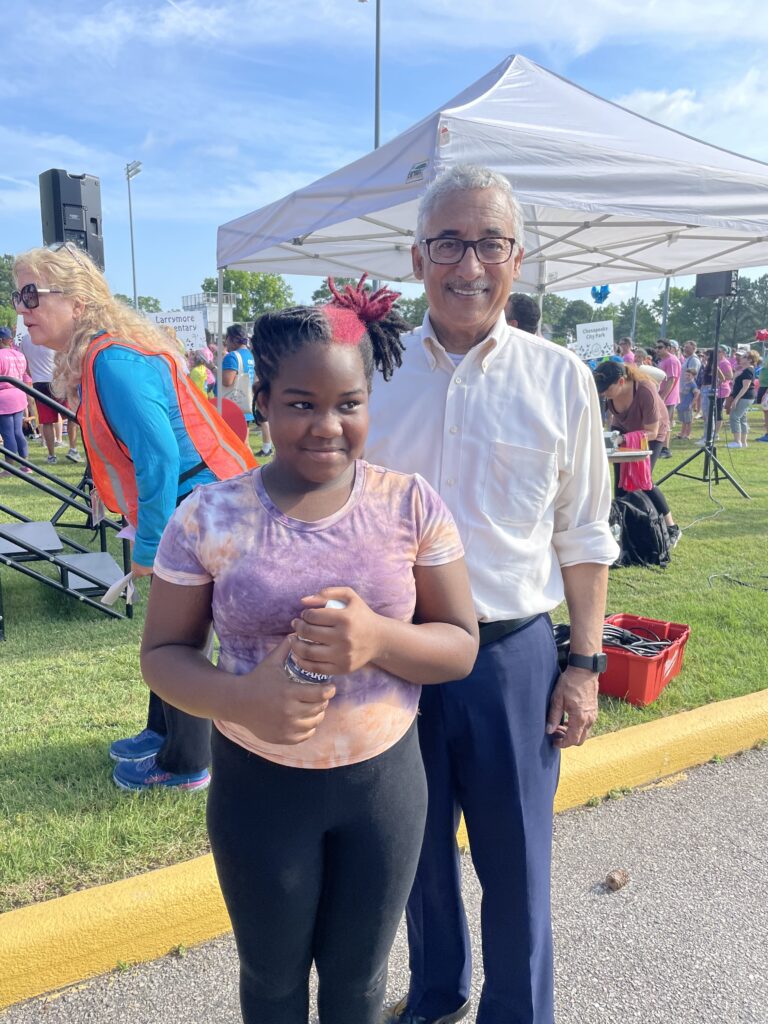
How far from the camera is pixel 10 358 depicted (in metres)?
11.1

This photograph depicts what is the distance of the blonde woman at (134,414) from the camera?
2498mm

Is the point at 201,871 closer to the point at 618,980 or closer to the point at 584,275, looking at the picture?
the point at 618,980

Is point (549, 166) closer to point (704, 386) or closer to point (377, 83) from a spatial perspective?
point (704, 386)

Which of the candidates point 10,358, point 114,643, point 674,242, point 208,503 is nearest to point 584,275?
point 674,242

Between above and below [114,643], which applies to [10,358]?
above

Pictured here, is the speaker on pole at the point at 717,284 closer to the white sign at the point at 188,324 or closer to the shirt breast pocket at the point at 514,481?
the shirt breast pocket at the point at 514,481

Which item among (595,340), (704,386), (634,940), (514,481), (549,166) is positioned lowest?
(634,940)

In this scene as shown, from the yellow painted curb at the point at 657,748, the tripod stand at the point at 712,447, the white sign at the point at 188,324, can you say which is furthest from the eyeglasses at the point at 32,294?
the white sign at the point at 188,324

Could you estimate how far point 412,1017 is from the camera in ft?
6.39

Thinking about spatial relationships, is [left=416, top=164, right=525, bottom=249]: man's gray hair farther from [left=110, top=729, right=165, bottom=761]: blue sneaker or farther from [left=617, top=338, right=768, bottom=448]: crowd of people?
[left=617, top=338, right=768, bottom=448]: crowd of people

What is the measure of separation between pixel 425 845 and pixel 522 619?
62 cm


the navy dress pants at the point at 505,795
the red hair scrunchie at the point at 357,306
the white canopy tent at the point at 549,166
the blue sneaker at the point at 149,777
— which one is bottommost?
the blue sneaker at the point at 149,777

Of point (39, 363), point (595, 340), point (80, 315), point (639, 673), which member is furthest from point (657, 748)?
point (595, 340)

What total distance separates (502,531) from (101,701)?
9.21 feet
